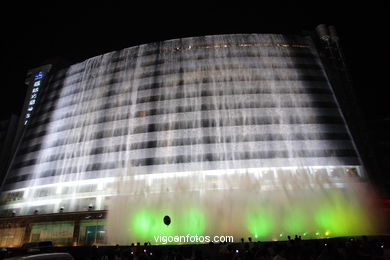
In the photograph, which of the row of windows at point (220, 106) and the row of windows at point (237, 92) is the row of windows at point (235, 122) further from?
the row of windows at point (237, 92)

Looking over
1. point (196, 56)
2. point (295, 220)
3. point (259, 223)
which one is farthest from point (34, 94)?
point (295, 220)

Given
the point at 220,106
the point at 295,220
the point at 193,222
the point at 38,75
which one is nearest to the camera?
the point at 295,220

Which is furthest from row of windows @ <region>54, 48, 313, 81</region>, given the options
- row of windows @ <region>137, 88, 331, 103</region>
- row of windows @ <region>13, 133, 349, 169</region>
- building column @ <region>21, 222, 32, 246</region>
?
building column @ <region>21, 222, 32, 246</region>

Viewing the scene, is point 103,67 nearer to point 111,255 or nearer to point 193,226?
point 193,226

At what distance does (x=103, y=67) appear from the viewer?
6175 centimetres

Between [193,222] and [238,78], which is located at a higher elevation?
[238,78]

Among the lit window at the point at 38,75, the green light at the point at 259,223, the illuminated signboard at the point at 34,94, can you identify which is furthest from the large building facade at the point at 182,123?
the lit window at the point at 38,75

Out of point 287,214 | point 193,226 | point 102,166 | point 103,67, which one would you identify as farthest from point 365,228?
point 103,67

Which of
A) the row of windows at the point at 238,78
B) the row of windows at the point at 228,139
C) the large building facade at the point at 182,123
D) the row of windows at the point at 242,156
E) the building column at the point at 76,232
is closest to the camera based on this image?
the building column at the point at 76,232

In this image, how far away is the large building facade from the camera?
46.3 meters

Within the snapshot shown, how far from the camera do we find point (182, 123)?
49.9 m

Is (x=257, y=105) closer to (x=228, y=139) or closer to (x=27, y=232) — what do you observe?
(x=228, y=139)

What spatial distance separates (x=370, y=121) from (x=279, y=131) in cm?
2257

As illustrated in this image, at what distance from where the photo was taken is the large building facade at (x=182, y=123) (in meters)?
46.3
